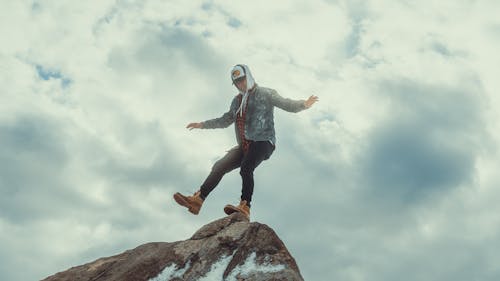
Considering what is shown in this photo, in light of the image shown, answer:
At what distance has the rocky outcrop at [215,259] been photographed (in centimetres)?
876

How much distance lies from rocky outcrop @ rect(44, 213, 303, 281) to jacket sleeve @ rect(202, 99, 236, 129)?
277cm

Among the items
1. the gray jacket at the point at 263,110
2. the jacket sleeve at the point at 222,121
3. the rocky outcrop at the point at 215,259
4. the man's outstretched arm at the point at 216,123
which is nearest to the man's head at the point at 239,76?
the gray jacket at the point at 263,110

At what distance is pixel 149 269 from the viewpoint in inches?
371

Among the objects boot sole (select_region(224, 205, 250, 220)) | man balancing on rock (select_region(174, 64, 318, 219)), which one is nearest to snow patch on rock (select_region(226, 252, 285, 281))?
boot sole (select_region(224, 205, 250, 220))

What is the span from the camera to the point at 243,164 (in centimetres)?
1126

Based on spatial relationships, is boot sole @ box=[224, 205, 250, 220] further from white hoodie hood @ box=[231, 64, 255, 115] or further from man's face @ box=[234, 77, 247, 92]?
man's face @ box=[234, 77, 247, 92]

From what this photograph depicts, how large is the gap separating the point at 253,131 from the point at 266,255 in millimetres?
3254

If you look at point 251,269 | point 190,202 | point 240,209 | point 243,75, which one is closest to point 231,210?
point 240,209

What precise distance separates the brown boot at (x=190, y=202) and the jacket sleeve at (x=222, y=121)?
1.88m

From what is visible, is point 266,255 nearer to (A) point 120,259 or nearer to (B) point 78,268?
(A) point 120,259

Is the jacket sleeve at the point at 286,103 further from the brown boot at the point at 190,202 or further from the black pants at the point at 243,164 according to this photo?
the brown boot at the point at 190,202

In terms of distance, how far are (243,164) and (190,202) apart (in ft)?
4.10

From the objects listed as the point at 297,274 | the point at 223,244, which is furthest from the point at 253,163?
the point at 297,274

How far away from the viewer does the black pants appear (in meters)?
11.1
